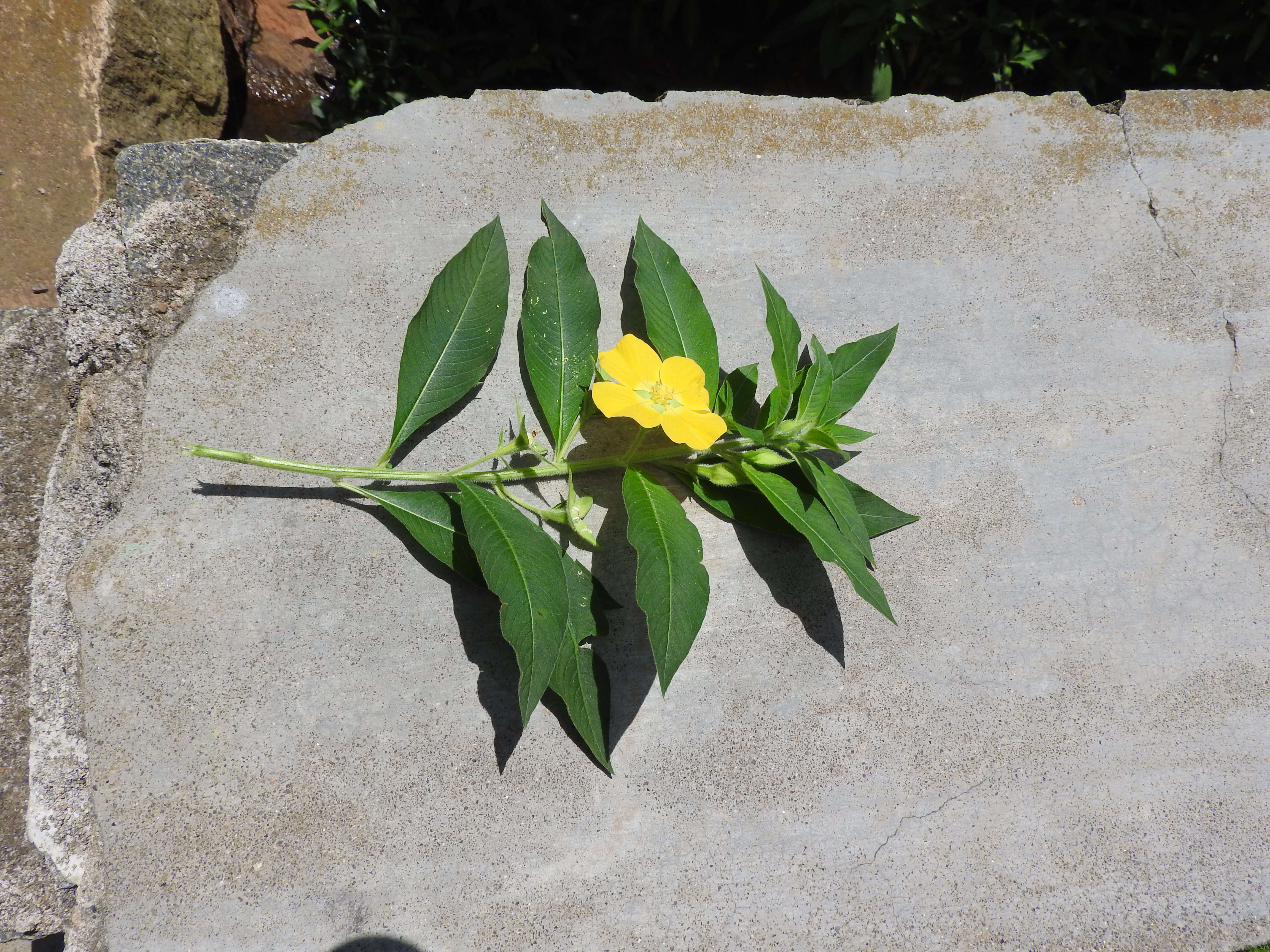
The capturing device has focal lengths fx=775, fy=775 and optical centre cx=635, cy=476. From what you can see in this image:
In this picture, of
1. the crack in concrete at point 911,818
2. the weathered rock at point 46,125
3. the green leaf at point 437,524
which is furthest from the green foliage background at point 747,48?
the crack in concrete at point 911,818

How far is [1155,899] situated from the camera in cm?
196

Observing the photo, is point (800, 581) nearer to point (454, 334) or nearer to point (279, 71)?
point (454, 334)

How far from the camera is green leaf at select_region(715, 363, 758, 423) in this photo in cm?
190

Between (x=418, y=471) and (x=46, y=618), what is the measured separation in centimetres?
92

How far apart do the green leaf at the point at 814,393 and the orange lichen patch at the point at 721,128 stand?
2.47ft

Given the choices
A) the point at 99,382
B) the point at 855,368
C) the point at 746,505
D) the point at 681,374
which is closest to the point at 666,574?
the point at 746,505

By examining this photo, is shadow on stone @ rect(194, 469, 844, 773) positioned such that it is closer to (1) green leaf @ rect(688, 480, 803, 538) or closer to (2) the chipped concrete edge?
(1) green leaf @ rect(688, 480, 803, 538)

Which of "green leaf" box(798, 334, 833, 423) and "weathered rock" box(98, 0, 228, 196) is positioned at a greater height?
"weathered rock" box(98, 0, 228, 196)

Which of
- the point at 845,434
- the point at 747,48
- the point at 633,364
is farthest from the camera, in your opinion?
the point at 747,48

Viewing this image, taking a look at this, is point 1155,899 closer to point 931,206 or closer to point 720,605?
point 720,605

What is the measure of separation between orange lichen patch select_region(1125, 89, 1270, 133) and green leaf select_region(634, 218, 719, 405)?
1.57 meters

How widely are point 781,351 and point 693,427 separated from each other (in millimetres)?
275

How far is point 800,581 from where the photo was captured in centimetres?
200

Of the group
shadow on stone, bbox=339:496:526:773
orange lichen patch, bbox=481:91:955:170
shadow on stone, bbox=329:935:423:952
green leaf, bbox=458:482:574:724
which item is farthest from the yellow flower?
shadow on stone, bbox=329:935:423:952
